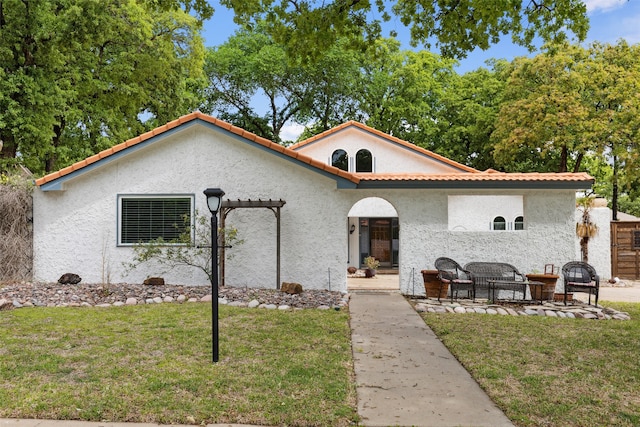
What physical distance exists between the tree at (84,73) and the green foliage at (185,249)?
8.21 meters

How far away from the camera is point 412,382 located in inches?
218

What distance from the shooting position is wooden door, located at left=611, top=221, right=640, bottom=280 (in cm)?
1875

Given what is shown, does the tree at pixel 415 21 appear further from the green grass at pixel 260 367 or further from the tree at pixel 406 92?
the tree at pixel 406 92

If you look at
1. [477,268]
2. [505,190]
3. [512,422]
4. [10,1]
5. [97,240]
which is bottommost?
[512,422]

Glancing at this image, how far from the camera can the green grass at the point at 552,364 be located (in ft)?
15.4

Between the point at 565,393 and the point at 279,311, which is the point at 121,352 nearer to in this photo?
the point at 279,311

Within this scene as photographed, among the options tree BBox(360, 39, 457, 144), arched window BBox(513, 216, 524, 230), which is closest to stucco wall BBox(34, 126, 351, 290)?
arched window BBox(513, 216, 524, 230)

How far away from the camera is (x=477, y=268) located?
12.4m

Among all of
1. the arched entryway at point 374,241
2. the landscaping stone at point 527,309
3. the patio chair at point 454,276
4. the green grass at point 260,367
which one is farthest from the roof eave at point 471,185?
the arched entryway at point 374,241

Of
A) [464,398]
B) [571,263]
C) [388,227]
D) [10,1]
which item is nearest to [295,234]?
[571,263]

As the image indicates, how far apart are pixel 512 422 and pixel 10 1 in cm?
2210

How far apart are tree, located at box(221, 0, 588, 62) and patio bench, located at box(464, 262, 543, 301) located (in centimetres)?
551

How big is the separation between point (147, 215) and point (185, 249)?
1510 mm

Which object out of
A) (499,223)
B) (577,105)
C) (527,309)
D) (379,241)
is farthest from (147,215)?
(577,105)
